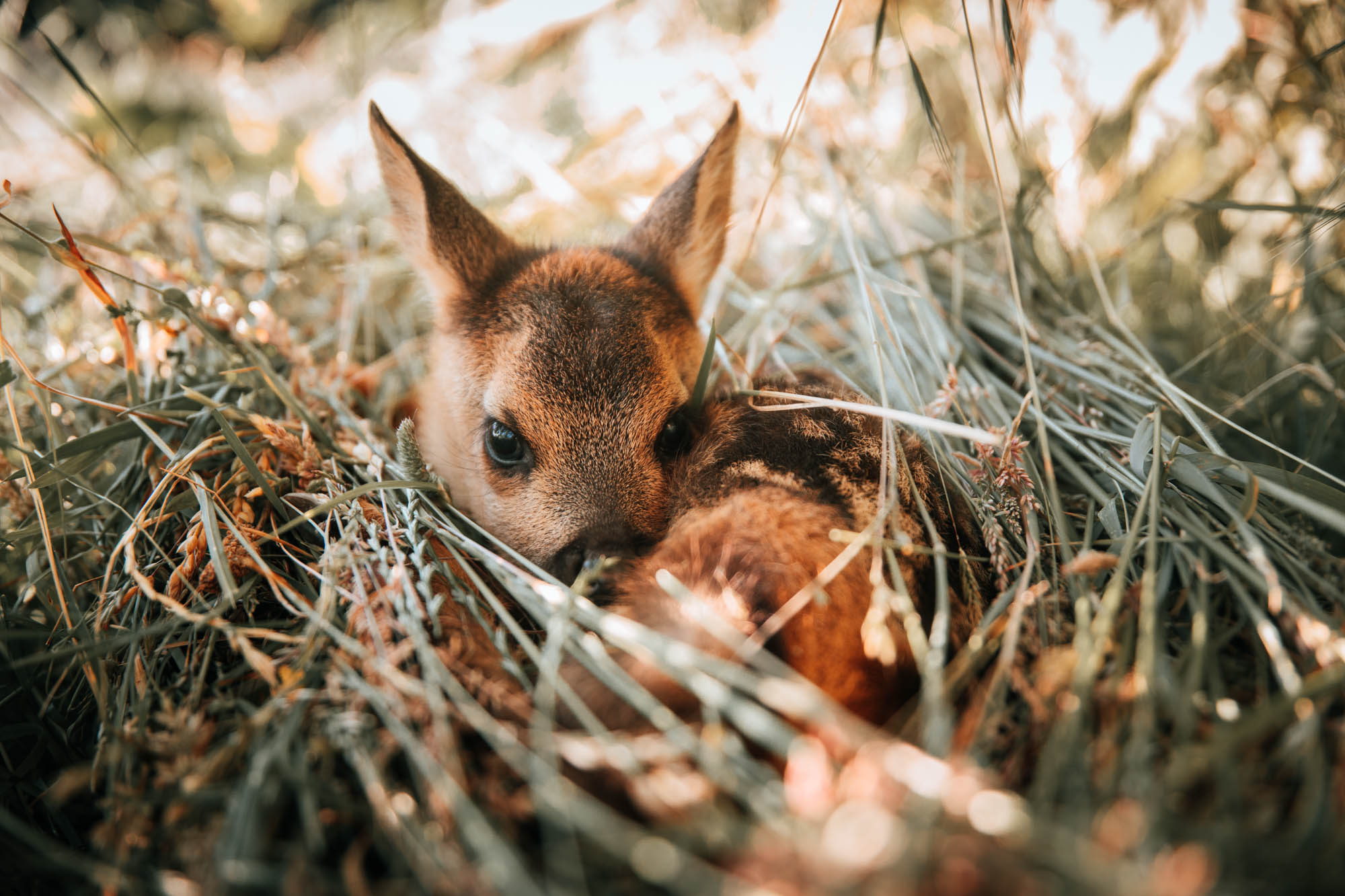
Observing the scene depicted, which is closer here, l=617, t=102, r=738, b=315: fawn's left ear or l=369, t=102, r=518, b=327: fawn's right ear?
l=369, t=102, r=518, b=327: fawn's right ear

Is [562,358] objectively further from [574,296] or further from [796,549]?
[796,549]

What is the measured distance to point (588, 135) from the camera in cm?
500

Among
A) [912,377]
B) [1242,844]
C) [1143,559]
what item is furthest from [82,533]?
[1143,559]

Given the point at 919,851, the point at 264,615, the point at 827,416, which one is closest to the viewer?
the point at 919,851

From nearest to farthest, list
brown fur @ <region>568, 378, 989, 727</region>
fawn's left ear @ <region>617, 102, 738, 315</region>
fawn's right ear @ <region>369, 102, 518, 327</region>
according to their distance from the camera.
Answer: brown fur @ <region>568, 378, 989, 727</region> → fawn's right ear @ <region>369, 102, 518, 327</region> → fawn's left ear @ <region>617, 102, 738, 315</region>

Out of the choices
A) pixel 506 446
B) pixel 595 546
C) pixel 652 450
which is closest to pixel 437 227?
pixel 506 446

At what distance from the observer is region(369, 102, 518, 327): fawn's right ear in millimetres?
2859

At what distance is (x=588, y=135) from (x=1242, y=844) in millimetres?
5074

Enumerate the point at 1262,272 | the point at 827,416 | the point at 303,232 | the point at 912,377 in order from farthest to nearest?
the point at 303,232 < the point at 1262,272 < the point at 912,377 < the point at 827,416

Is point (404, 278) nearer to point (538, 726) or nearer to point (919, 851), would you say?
point (538, 726)

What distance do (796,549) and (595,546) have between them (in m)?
0.78

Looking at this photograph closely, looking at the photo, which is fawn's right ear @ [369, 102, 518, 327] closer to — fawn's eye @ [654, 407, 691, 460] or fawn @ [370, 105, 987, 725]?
fawn @ [370, 105, 987, 725]

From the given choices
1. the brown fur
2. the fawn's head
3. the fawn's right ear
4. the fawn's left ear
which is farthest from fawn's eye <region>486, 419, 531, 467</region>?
the fawn's left ear

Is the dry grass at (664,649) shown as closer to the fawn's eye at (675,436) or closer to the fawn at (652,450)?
the fawn at (652,450)
